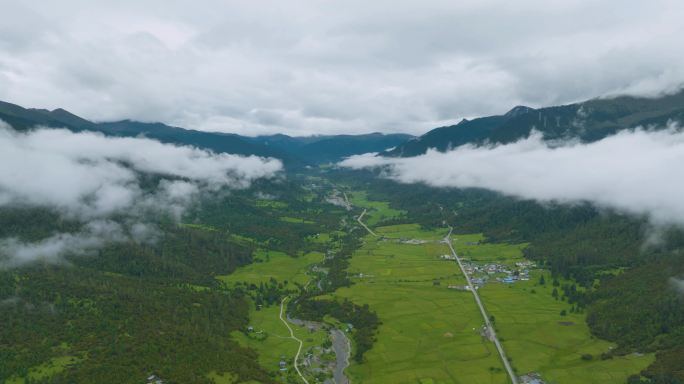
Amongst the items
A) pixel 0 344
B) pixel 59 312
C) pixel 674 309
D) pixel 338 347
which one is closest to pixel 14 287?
pixel 59 312

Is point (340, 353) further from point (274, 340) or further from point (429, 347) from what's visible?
point (429, 347)

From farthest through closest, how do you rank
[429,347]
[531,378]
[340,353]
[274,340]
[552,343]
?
[274,340] < [429,347] < [552,343] < [340,353] < [531,378]

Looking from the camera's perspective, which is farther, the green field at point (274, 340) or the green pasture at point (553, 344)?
the green field at point (274, 340)

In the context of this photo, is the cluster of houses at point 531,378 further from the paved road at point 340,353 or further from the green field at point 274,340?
the green field at point 274,340

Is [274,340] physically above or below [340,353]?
below

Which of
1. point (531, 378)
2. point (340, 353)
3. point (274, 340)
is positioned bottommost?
point (274, 340)

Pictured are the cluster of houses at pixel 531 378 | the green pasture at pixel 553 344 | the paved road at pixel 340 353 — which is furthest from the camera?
the paved road at pixel 340 353

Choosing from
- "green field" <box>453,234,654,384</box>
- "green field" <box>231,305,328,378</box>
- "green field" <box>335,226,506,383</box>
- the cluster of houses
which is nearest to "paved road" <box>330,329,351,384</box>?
"green field" <box>335,226,506,383</box>

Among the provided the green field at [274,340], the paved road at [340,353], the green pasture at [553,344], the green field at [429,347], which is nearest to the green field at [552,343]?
the green pasture at [553,344]

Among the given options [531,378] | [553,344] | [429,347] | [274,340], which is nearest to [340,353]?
[274,340]

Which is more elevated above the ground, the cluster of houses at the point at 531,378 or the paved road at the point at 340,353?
the cluster of houses at the point at 531,378

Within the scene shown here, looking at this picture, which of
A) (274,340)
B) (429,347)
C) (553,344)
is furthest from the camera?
(274,340)

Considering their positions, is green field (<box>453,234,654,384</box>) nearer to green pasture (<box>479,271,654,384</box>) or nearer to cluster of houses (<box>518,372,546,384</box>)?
green pasture (<box>479,271,654,384</box>)
